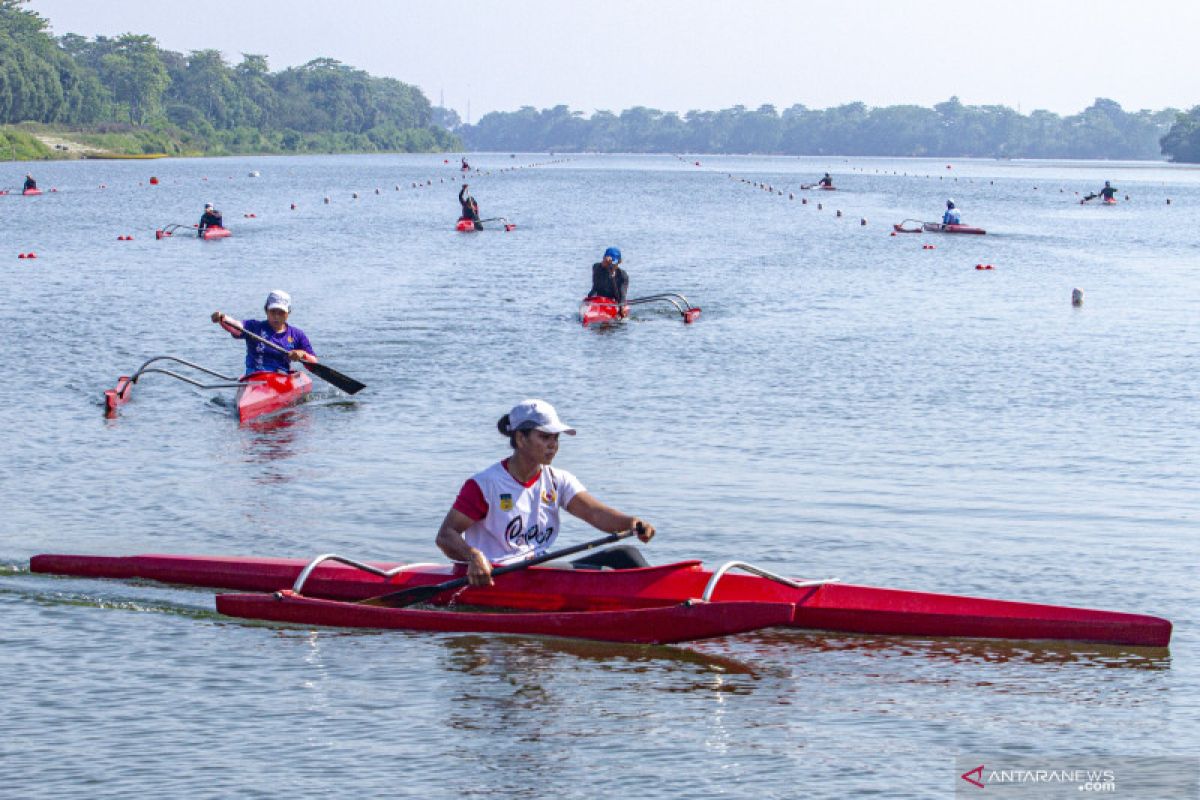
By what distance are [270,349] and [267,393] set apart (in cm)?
66

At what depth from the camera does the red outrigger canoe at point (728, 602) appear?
1137cm

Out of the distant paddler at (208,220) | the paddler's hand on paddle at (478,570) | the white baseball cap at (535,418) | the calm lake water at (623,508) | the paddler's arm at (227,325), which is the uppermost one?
the distant paddler at (208,220)

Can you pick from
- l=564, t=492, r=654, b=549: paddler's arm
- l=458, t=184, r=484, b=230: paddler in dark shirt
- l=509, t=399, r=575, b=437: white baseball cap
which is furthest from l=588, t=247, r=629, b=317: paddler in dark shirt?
l=458, t=184, r=484, b=230: paddler in dark shirt

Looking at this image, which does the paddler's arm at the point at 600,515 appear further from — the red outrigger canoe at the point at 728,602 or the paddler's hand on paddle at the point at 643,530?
the red outrigger canoe at the point at 728,602

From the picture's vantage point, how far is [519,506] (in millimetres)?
11461

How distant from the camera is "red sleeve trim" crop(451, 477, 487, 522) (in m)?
11.3

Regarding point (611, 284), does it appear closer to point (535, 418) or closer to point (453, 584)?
point (453, 584)

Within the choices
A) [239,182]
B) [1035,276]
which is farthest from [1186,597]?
[239,182]

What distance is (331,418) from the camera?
22.3 meters

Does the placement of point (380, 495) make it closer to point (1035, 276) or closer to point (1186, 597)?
point (1186, 597)

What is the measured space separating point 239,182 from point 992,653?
113 meters

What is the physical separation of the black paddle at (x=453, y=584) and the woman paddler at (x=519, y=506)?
10 cm

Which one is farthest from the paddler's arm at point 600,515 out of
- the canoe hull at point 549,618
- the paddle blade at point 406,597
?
the paddle blade at point 406,597

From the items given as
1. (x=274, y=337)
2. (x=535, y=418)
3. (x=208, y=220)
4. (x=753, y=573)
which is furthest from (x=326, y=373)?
(x=208, y=220)
